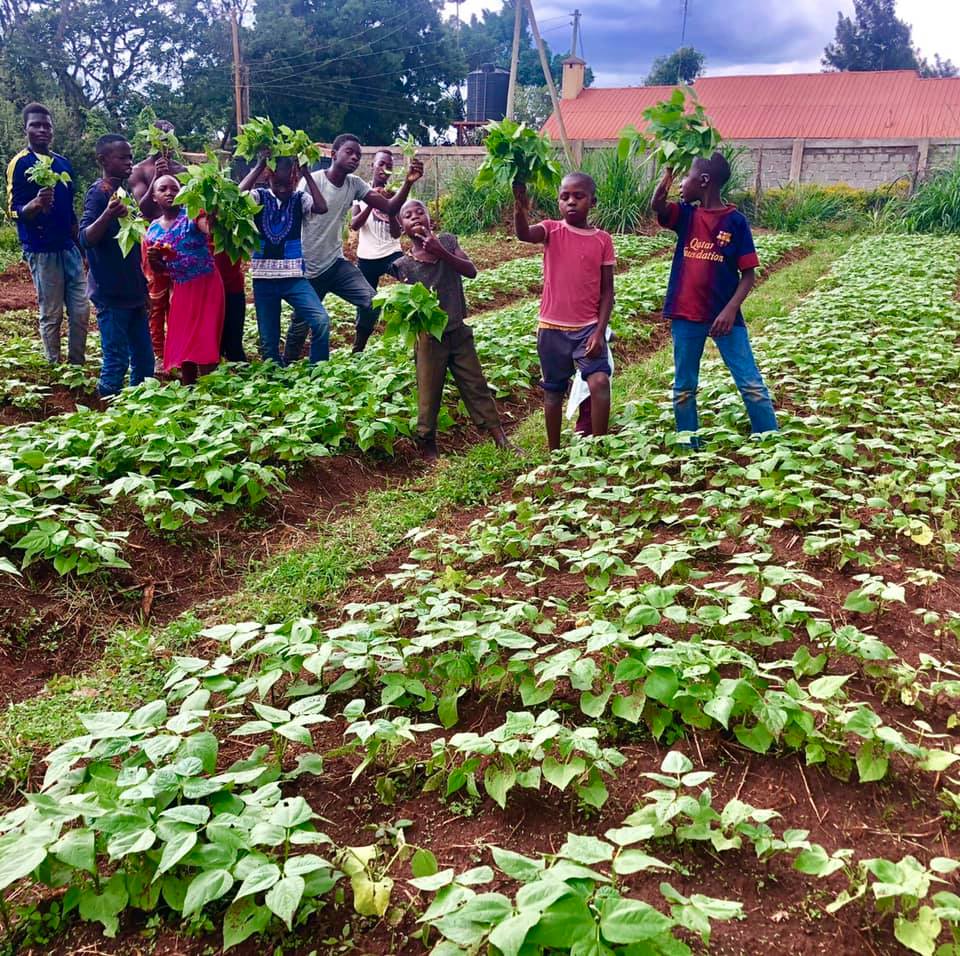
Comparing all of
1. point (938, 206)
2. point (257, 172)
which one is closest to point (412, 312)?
point (257, 172)

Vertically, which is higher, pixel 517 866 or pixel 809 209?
pixel 809 209

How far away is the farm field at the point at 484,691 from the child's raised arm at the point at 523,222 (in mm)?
1195

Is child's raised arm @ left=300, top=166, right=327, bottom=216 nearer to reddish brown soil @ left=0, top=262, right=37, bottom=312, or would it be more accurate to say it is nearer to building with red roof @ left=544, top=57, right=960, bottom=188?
reddish brown soil @ left=0, top=262, right=37, bottom=312

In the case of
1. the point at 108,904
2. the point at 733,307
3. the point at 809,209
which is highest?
the point at 809,209

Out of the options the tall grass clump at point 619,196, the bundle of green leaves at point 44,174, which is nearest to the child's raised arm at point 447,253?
the bundle of green leaves at point 44,174

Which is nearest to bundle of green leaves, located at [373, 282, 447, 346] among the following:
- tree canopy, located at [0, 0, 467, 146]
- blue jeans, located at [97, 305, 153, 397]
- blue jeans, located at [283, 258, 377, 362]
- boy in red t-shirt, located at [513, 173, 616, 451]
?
boy in red t-shirt, located at [513, 173, 616, 451]

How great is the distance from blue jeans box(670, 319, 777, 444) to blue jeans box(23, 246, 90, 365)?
A: 16.1ft

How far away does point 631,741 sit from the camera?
257cm

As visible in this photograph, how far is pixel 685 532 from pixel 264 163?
4.22 meters

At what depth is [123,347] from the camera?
623 centimetres

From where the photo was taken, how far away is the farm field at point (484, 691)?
1930mm

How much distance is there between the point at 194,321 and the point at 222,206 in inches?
32.8

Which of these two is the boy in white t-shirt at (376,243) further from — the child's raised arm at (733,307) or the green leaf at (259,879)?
the green leaf at (259,879)

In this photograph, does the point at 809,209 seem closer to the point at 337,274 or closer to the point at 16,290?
the point at 337,274
